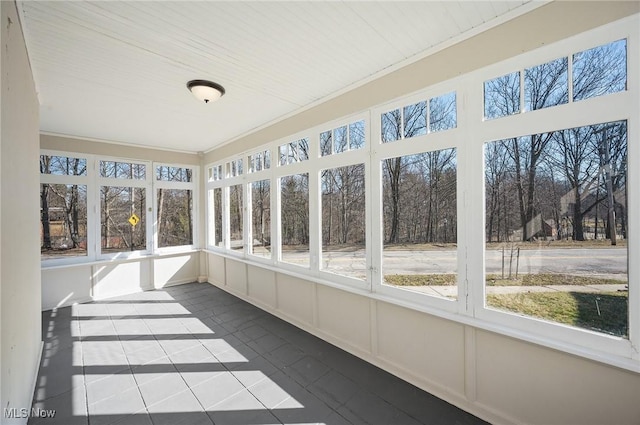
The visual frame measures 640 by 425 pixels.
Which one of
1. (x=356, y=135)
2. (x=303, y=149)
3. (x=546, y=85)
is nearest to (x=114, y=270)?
(x=303, y=149)

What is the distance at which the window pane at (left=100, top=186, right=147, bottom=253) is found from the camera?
16.1ft

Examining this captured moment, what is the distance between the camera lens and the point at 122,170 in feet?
16.7

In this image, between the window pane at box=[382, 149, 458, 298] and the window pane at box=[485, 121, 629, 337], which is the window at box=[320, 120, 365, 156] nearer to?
the window pane at box=[382, 149, 458, 298]

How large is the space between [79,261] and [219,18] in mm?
4884

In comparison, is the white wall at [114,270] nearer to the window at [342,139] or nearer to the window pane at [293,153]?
the window pane at [293,153]

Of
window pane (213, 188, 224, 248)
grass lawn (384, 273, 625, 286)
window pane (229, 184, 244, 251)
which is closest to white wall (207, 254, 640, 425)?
grass lawn (384, 273, 625, 286)

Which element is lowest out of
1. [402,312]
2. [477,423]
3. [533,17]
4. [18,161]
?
[477,423]

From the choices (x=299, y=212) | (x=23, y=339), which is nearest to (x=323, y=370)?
(x=299, y=212)

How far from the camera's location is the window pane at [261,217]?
4219mm

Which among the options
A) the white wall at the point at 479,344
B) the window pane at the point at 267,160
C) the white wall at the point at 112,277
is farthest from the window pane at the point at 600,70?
the white wall at the point at 112,277

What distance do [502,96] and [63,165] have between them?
6099 mm

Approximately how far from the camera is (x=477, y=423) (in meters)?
1.90

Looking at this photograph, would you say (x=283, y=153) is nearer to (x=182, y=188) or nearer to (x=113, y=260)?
(x=182, y=188)

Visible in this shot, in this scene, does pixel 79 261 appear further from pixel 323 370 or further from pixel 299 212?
pixel 323 370
